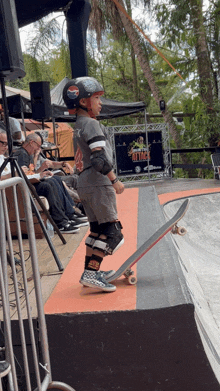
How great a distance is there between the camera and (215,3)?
14.0m

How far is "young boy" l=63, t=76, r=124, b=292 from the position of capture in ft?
9.54

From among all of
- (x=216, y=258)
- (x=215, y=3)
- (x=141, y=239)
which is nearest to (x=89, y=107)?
(x=141, y=239)

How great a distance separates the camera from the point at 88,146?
2998mm

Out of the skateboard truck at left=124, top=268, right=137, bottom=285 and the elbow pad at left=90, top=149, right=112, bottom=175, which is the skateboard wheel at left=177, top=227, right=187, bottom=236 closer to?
the skateboard truck at left=124, top=268, right=137, bottom=285

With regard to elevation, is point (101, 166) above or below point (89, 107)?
below

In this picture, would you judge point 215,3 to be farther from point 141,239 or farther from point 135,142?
point 141,239

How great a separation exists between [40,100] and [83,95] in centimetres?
461

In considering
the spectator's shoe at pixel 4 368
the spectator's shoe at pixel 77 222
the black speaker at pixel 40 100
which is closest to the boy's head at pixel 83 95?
the spectator's shoe at pixel 4 368

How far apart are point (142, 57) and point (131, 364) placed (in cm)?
1426

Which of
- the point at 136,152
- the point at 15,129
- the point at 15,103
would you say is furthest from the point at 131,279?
the point at 136,152

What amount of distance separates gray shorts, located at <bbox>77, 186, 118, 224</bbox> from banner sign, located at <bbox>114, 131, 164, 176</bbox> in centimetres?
861

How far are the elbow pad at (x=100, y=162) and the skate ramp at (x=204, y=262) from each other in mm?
1014

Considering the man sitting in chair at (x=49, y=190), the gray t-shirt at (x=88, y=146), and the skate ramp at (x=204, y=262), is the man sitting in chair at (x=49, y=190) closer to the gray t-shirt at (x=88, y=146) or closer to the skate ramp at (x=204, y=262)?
the skate ramp at (x=204, y=262)

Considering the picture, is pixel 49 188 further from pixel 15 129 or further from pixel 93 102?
pixel 93 102
